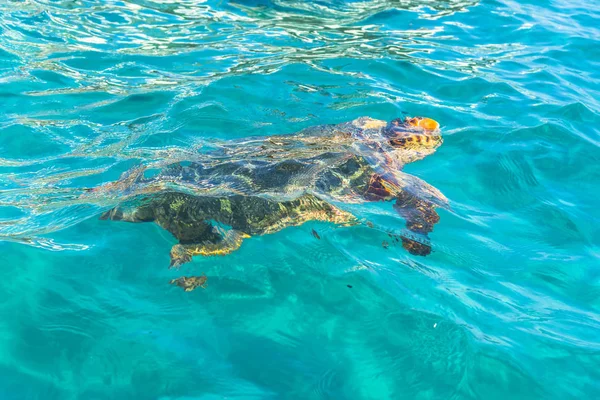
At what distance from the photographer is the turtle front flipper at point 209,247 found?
407cm

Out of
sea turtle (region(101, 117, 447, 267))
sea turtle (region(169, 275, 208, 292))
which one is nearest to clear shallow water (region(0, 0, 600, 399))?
sea turtle (region(169, 275, 208, 292))

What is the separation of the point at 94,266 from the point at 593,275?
4219mm

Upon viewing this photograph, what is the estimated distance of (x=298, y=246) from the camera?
4.42 metres

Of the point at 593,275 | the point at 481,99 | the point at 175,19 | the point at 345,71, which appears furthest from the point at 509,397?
the point at 175,19

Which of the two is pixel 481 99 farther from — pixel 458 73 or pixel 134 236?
pixel 134 236

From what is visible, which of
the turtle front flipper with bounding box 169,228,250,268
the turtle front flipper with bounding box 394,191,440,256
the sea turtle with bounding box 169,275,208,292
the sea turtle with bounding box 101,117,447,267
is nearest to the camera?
the sea turtle with bounding box 169,275,208,292

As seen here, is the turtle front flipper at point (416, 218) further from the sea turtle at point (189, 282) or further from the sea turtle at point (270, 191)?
the sea turtle at point (189, 282)

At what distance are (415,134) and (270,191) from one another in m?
2.53

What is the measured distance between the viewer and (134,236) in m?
4.34

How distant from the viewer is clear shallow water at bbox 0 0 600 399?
11.0 ft

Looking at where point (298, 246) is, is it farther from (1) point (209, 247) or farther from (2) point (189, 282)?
(2) point (189, 282)

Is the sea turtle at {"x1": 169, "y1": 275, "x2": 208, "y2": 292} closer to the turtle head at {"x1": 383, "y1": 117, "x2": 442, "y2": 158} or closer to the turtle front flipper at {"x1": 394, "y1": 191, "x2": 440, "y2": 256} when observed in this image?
the turtle front flipper at {"x1": 394, "y1": 191, "x2": 440, "y2": 256}

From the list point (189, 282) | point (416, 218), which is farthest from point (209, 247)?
point (416, 218)

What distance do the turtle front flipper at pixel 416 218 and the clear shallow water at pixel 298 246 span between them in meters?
0.12
